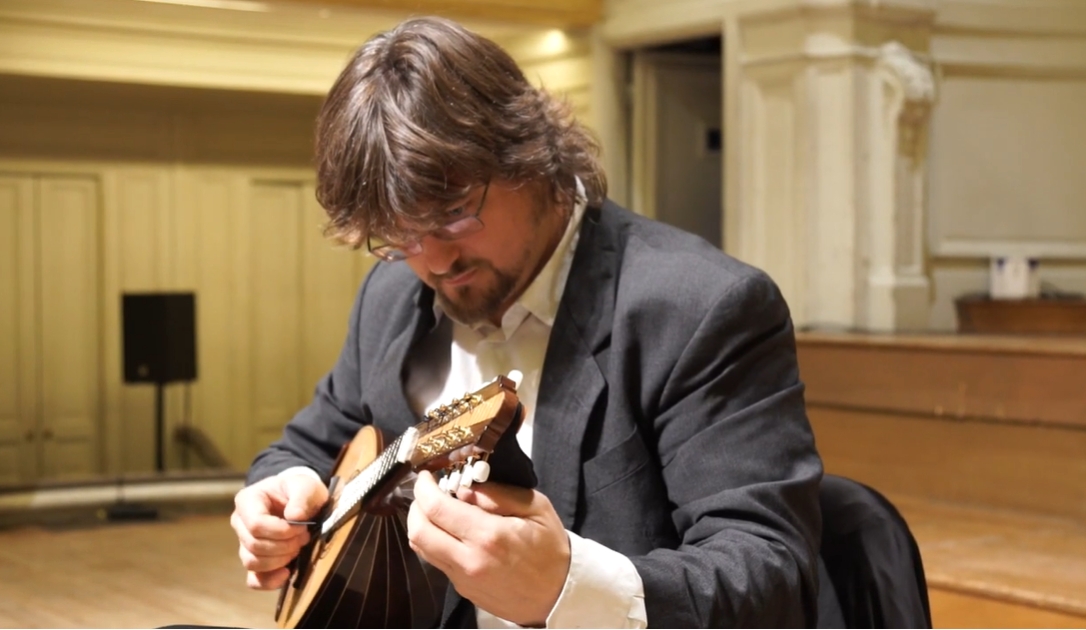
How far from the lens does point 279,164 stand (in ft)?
25.7

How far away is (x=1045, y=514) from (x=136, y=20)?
13.3 ft

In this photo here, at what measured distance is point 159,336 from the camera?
6863 mm

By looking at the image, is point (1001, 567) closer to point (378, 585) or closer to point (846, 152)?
point (378, 585)

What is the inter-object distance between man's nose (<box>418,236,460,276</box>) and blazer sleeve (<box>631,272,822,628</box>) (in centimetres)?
31

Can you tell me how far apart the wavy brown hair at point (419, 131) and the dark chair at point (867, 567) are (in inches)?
22.3

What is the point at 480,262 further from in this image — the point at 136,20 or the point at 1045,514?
the point at 136,20

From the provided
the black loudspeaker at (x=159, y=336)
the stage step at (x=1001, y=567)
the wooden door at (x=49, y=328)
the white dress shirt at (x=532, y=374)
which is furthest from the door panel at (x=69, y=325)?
the white dress shirt at (x=532, y=374)

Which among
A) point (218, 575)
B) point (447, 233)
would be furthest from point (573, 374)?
point (218, 575)

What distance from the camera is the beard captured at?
1.63 m

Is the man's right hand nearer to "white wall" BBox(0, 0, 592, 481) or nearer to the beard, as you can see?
the beard

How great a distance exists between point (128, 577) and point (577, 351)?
2.80m

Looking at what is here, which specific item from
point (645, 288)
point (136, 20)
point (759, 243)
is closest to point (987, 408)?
point (759, 243)

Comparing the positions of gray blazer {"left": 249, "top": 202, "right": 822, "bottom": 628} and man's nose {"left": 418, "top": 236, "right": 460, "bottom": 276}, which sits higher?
man's nose {"left": 418, "top": 236, "right": 460, "bottom": 276}

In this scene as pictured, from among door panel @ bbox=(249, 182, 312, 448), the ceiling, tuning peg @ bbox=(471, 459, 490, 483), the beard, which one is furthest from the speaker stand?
tuning peg @ bbox=(471, 459, 490, 483)
